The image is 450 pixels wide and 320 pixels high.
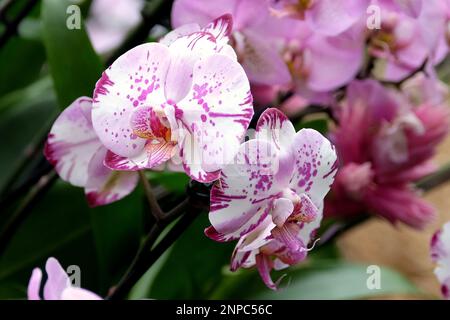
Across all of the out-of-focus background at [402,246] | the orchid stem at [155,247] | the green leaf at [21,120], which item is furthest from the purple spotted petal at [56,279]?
the out-of-focus background at [402,246]

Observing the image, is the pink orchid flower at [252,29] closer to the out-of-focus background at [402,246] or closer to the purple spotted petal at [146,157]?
the purple spotted petal at [146,157]

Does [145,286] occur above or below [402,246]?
above

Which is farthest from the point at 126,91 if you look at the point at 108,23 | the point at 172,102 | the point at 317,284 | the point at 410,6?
the point at 108,23

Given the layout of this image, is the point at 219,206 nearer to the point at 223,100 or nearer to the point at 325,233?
the point at 223,100

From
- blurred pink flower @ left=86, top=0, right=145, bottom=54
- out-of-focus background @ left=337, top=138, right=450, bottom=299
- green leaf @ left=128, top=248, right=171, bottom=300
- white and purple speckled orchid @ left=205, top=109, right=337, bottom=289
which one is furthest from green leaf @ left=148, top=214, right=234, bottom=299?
out-of-focus background @ left=337, top=138, right=450, bottom=299

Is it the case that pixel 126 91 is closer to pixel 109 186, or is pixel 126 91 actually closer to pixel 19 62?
pixel 109 186

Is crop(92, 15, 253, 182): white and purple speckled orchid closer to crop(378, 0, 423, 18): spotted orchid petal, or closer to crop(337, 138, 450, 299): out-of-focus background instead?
crop(378, 0, 423, 18): spotted orchid petal
